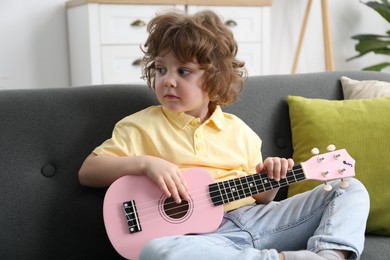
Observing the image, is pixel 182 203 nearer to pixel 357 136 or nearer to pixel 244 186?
pixel 244 186

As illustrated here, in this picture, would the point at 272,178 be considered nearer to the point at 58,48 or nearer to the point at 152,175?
the point at 152,175

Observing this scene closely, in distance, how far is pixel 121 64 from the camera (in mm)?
2629

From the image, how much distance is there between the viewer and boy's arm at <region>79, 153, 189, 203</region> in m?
1.16

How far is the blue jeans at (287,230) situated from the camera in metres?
1.07

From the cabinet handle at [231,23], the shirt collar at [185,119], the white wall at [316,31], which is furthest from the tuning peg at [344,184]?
the white wall at [316,31]

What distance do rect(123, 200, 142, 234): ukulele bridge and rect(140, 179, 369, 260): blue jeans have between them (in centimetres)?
9

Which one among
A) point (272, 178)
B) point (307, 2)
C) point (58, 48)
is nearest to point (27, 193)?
point (272, 178)

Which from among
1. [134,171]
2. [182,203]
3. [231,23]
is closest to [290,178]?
[182,203]

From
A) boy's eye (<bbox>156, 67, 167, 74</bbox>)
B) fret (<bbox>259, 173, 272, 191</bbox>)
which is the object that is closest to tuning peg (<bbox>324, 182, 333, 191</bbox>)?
fret (<bbox>259, 173, 272, 191</bbox>)

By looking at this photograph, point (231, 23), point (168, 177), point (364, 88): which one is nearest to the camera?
point (168, 177)

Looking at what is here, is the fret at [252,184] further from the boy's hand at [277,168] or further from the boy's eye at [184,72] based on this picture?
the boy's eye at [184,72]

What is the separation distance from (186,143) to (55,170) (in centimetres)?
34

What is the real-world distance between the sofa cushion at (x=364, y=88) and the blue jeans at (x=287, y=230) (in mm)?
422

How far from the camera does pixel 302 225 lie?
48.9 inches
